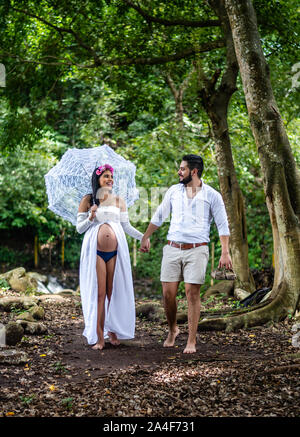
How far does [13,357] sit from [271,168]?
153 inches

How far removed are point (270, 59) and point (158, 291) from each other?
726 cm

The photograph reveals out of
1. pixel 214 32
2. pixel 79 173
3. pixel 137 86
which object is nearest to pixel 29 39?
pixel 137 86

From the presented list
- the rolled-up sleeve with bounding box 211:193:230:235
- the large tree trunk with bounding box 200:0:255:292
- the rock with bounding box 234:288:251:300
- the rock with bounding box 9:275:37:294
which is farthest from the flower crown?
the rock with bounding box 9:275:37:294

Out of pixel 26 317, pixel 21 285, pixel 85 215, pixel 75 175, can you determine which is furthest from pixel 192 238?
pixel 21 285

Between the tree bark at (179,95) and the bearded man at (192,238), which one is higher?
the tree bark at (179,95)

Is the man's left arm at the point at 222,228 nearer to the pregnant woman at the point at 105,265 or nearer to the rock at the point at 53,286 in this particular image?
the pregnant woman at the point at 105,265

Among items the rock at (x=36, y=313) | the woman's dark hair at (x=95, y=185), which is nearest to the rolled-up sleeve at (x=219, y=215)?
the woman's dark hair at (x=95, y=185)

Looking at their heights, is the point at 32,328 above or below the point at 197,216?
below

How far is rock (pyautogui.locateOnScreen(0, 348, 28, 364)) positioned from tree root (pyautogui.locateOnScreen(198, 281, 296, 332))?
7.71 feet

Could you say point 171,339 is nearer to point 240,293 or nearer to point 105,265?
point 105,265

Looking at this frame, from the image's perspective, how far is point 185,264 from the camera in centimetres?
536

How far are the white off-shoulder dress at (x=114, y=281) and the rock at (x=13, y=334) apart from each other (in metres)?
0.72

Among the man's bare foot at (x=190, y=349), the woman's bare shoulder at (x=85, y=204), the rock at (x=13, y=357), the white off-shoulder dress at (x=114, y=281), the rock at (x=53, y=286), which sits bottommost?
the rock at (x=53, y=286)

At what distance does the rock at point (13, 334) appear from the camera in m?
5.67
